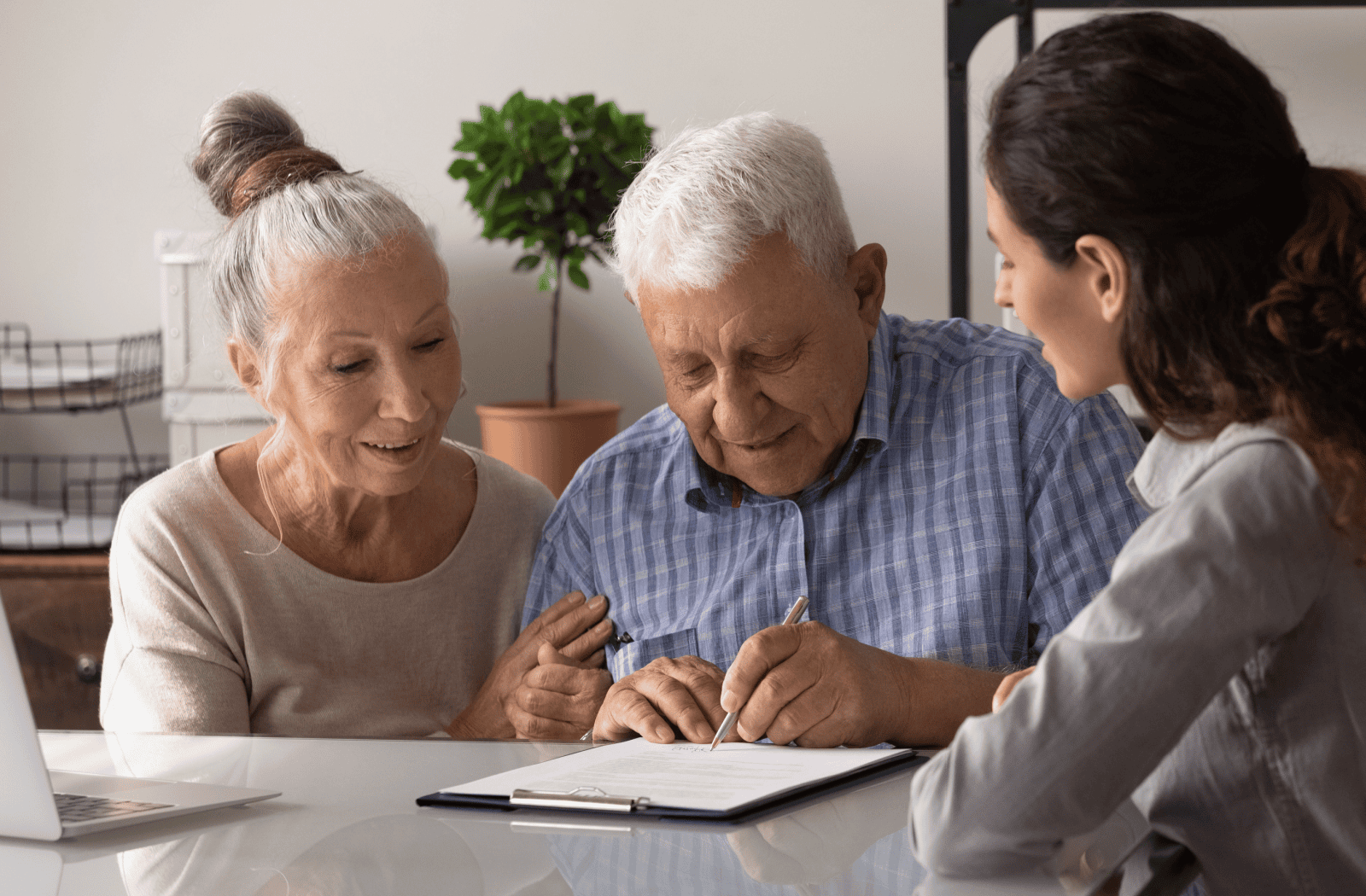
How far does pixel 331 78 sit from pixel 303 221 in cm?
189

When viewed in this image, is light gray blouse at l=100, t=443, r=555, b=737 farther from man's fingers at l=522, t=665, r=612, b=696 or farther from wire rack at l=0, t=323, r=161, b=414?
wire rack at l=0, t=323, r=161, b=414

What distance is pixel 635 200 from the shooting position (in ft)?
4.27

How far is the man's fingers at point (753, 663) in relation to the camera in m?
1.00

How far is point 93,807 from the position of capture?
87cm

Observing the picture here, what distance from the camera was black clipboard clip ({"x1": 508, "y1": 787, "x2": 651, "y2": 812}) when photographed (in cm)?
82

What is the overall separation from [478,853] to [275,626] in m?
0.72

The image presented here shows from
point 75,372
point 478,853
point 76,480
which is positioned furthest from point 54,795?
point 76,480

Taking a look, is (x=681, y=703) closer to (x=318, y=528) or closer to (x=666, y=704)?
(x=666, y=704)

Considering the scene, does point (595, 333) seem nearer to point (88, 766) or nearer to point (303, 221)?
point (303, 221)

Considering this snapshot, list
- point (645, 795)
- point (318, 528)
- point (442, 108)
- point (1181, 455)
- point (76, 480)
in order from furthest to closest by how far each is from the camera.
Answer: point (76, 480) < point (442, 108) < point (318, 528) < point (645, 795) < point (1181, 455)

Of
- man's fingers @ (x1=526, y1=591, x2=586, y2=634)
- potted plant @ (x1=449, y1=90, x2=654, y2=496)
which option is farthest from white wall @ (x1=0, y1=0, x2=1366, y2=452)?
man's fingers @ (x1=526, y1=591, x2=586, y2=634)

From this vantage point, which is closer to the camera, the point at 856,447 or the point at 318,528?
the point at 856,447

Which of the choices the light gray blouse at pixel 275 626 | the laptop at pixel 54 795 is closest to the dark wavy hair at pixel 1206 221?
the laptop at pixel 54 795

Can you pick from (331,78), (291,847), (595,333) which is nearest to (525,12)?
(331,78)
